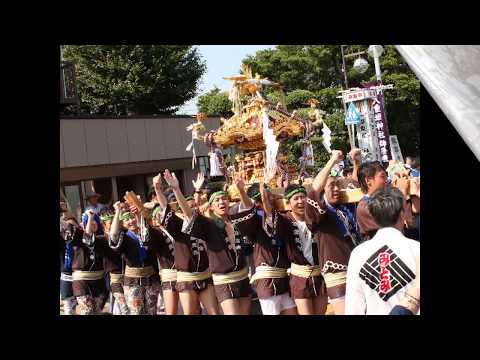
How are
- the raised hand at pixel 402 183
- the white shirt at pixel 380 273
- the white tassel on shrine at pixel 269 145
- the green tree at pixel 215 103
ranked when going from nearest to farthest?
the white shirt at pixel 380 273, the raised hand at pixel 402 183, the green tree at pixel 215 103, the white tassel on shrine at pixel 269 145

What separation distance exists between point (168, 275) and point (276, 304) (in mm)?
851

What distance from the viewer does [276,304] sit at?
153 inches

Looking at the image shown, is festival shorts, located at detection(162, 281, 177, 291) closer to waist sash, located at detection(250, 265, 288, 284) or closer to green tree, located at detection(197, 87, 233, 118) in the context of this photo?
waist sash, located at detection(250, 265, 288, 284)

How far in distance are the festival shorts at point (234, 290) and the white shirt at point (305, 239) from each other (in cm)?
43

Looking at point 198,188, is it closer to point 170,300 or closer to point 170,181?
point 170,181

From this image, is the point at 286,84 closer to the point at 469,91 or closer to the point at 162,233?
the point at 162,233

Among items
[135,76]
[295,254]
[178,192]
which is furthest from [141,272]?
[135,76]

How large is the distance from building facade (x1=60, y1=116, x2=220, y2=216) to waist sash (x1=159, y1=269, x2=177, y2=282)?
519 mm

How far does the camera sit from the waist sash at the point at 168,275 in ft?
14.3

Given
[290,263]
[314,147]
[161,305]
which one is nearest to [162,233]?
[161,305]

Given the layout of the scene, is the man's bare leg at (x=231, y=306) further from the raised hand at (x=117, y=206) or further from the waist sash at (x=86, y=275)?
the waist sash at (x=86, y=275)

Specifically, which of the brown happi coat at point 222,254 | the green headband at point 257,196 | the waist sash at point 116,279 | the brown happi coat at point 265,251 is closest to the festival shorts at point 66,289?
the waist sash at point 116,279

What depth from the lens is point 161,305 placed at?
456 cm

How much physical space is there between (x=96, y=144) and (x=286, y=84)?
5.89ft
